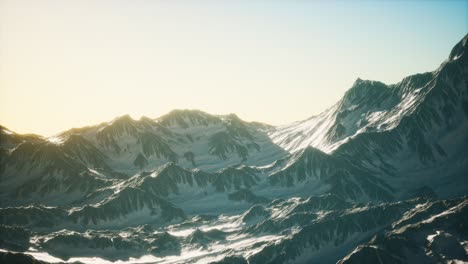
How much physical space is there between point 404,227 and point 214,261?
75272 mm

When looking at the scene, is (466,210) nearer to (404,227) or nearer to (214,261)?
(404,227)

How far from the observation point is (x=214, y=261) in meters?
194

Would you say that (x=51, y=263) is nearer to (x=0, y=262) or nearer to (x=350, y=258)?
(x=0, y=262)

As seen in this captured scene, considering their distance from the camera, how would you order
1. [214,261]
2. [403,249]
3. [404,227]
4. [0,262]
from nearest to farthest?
[0,262] < [403,249] < [404,227] < [214,261]

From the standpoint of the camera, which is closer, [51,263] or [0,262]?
[0,262]

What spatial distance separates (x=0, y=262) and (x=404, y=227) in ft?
471

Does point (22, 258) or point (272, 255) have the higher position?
point (22, 258)

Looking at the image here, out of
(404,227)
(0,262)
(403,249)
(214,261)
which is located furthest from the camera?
(214,261)

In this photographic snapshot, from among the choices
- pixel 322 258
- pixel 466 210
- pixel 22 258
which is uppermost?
pixel 22 258

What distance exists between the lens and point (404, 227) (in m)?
181

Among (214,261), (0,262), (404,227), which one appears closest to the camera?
(0,262)

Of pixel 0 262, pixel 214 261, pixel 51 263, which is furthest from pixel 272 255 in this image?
pixel 0 262

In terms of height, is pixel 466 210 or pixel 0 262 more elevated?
pixel 0 262

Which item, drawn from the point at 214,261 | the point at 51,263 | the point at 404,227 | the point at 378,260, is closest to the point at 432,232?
the point at 404,227
